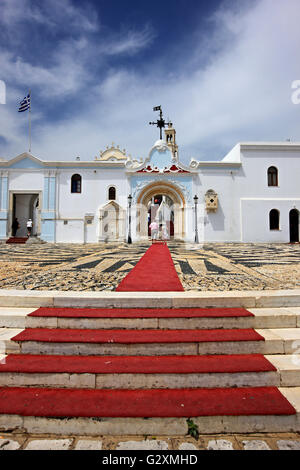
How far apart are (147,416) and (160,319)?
995 millimetres

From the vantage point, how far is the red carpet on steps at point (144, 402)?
1.85m

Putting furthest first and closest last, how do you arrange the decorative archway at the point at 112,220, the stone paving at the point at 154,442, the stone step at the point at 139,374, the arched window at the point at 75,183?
1. the arched window at the point at 75,183
2. the decorative archway at the point at 112,220
3. the stone step at the point at 139,374
4. the stone paving at the point at 154,442

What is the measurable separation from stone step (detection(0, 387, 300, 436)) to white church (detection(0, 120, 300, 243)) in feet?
55.4

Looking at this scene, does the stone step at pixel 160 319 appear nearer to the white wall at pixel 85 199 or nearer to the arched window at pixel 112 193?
the white wall at pixel 85 199

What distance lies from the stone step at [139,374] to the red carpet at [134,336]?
0.70ft

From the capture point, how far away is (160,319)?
2707mm

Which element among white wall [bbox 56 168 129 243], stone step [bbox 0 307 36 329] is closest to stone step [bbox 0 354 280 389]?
stone step [bbox 0 307 36 329]

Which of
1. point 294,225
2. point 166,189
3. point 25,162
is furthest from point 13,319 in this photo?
point 294,225

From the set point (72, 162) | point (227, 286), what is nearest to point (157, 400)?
point (227, 286)

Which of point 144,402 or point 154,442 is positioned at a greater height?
point 144,402

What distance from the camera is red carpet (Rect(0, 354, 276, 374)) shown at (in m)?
2.16

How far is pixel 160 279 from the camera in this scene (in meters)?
4.31

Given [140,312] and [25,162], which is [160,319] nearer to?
[140,312]

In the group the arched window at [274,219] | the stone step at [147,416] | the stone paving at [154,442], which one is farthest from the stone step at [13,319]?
the arched window at [274,219]
